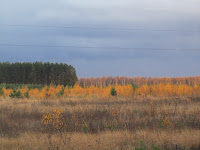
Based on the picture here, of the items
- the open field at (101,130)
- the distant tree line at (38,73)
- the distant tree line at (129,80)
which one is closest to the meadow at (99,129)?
the open field at (101,130)

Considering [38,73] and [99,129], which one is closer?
[99,129]

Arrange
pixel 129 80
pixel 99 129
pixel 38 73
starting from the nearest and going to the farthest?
pixel 99 129, pixel 38 73, pixel 129 80

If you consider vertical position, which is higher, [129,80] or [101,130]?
[129,80]

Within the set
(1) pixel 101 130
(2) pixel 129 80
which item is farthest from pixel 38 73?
(1) pixel 101 130

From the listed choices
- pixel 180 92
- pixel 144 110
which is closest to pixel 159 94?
pixel 180 92

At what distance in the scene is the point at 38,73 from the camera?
137ft

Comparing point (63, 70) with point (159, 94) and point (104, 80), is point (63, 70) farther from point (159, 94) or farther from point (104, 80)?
point (159, 94)

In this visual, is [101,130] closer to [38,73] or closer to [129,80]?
[38,73]

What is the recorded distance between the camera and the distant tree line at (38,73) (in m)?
40.6

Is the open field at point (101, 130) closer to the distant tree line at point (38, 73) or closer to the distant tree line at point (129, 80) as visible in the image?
the distant tree line at point (38, 73)

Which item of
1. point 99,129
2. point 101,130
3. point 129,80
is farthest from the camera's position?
point 129,80

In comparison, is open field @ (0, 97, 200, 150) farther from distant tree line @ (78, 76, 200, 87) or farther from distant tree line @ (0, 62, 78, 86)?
distant tree line @ (78, 76, 200, 87)

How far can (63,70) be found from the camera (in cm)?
4081

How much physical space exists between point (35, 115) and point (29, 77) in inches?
1157
